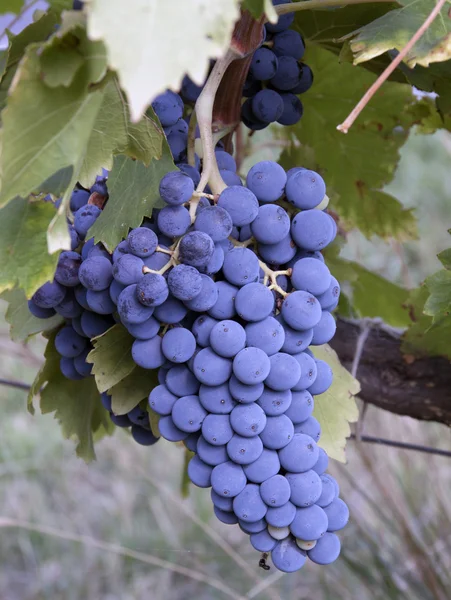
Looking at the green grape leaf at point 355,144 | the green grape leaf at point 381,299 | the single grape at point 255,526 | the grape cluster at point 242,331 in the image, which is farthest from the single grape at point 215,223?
the green grape leaf at point 381,299

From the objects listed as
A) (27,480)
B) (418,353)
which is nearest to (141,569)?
(27,480)

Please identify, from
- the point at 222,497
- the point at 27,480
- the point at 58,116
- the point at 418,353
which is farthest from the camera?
the point at 27,480

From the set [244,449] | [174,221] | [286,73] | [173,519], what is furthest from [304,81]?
[173,519]

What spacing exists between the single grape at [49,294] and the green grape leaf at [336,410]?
241 millimetres

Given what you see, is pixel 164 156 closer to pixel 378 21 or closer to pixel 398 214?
pixel 378 21

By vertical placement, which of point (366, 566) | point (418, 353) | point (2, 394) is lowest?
point (2, 394)

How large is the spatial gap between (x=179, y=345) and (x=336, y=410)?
0.71 ft

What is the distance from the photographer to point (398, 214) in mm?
894

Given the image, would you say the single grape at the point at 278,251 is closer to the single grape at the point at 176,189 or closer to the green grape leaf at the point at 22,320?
the single grape at the point at 176,189

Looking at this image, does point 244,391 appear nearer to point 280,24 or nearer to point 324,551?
point 324,551

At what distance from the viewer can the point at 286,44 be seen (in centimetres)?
61

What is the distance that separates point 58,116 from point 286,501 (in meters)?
0.30

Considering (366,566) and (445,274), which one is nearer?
(445,274)

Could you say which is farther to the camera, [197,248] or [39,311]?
[39,311]
